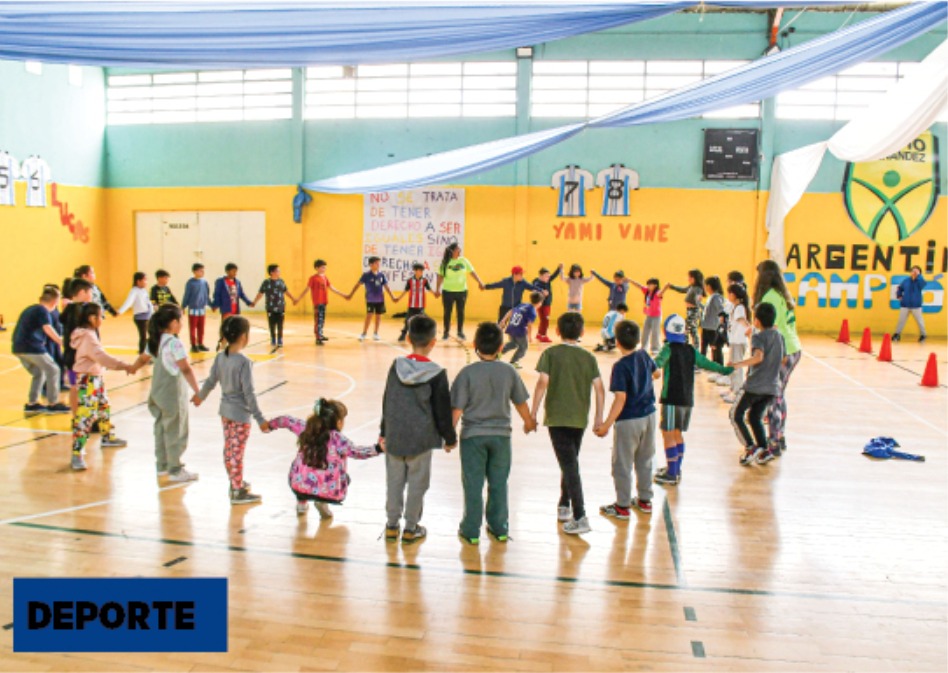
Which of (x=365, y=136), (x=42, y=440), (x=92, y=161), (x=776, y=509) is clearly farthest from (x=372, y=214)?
(x=776, y=509)

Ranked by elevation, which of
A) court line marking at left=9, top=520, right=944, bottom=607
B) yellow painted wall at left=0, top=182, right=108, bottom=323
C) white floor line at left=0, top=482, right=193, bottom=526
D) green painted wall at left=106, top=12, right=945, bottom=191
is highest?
green painted wall at left=106, top=12, right=945, bottom=191

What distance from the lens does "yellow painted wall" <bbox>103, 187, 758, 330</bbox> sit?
56.1 ft

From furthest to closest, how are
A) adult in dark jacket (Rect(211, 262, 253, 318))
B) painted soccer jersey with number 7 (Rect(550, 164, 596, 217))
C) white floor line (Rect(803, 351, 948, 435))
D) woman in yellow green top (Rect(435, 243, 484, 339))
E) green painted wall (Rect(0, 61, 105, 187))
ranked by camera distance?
painted soccer jersey with number 7 (Rect(550, 164, 596, 217))
green painted wall (Rect(0, 61, 105, 187))
woman in yellow green top (Rect(435, 243, 484, 339))
adult in dark jacket (Rect(211, 262, 253, 318))
white floor line (Rect(803, 351, 948, 435))

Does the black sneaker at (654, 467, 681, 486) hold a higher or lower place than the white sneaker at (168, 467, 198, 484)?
higher

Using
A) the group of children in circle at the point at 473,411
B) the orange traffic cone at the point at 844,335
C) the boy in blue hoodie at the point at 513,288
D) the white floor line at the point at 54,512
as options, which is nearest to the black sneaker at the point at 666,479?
the group of children in circle at the point at 473,411

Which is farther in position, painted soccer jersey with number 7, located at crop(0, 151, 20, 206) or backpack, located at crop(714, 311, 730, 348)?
painted soccer jersey with number 7, located at crop(0, 151, 20, 206)

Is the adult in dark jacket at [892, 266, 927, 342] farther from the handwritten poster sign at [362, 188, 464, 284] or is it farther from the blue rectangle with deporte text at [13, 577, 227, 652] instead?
the blue rectangle with deporte text at [13, 577, 227, 652]

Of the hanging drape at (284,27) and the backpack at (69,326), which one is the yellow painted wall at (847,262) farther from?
the backpack at (69,326)

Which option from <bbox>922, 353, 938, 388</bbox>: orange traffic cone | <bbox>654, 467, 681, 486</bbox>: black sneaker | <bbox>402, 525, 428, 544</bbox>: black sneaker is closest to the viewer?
<bbox>402, 525, 428, 544</bbox>: black sneaker

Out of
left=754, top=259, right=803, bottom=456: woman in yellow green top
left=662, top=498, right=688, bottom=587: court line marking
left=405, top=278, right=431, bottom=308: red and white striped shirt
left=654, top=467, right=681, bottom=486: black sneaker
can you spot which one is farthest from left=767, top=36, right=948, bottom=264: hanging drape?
left=405, top=278, right=431, bottom=308: red and white striped shirt

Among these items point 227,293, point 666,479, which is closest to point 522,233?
point 227,293

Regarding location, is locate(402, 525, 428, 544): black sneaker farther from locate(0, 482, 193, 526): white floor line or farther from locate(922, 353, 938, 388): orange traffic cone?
locate(922, 353, 938, 388): orange traffic cone

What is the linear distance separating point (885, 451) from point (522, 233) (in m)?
11.2

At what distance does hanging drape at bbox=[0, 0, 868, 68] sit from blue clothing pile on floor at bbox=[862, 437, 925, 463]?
3.90m
